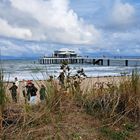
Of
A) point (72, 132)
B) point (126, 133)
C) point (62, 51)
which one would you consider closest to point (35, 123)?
point (72, 132)

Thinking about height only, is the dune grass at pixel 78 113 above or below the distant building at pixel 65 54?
below

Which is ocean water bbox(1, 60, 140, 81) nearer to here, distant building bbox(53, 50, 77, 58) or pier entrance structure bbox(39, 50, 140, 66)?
pier entrance structure bbox(39, 50, 140, 66)

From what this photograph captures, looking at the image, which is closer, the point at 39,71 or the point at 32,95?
the point at 39,71

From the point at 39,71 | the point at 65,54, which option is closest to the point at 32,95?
the point at 39,71

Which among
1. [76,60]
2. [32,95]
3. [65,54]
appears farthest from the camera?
[65,54]

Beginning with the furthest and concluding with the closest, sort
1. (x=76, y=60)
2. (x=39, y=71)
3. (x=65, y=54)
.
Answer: (x=65, y=54)
(x=76, y=60)
(x=39, y=71)

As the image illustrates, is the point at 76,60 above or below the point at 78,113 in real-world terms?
above

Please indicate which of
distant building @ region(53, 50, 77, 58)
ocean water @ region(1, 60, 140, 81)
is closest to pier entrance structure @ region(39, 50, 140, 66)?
distant building @ region(53, 50, 77, 58)

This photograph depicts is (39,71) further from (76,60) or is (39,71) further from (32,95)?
(76,60)

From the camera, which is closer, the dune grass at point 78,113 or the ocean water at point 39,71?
the dune grass at point 78,113

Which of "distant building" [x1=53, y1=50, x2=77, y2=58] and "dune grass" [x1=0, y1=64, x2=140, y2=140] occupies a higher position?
"distant building" [x1=53, y1=50, x2=77, y2=58]

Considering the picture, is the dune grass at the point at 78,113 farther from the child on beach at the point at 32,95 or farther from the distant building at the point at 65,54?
the distant building at the point at 65,54

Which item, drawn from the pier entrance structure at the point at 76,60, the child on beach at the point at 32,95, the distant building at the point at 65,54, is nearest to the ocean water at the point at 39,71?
the child on beach at the point at 32,95

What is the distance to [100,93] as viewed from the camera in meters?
6.31
